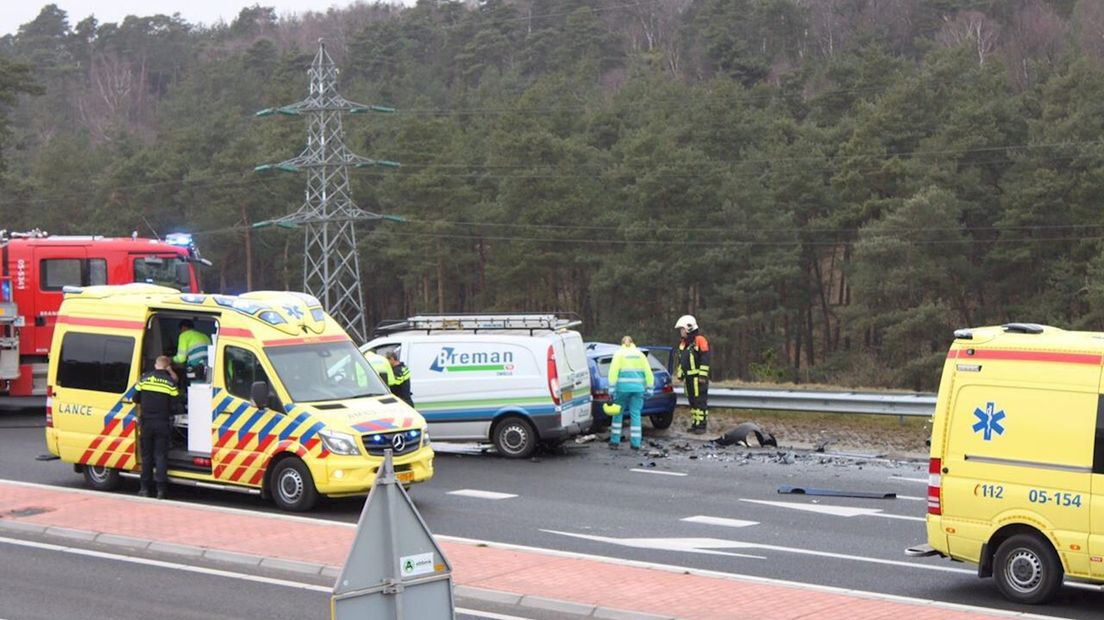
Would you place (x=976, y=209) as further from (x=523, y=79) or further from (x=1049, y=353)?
(x=1049, y=353)

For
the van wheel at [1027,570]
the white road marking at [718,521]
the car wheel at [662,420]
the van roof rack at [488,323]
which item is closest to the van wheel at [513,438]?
the van roof rack at [488,323]

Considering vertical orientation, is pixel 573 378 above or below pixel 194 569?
above

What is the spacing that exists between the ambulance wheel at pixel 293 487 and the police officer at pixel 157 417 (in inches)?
58.5

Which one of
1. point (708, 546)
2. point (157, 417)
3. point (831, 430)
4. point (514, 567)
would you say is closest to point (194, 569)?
point (514, 567)

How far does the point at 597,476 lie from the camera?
62.5ft

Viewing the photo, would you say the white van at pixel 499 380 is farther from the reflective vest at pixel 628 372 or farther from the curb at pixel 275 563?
the curb at pixel 275 563

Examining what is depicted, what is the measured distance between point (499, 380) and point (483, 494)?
3.25m

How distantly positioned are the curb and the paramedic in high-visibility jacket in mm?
9090

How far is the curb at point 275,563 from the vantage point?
10.8 m

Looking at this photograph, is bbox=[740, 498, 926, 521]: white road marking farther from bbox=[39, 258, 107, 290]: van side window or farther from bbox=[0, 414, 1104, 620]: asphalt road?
bbox=[39, 258, 107, 290]: van side window

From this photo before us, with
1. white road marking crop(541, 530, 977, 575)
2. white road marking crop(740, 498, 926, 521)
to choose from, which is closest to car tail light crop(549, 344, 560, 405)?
white road marking crop(740, 498, 926, 521)

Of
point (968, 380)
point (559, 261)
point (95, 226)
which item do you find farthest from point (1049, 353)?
point (95, 226)

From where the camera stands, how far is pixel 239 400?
16.0 meters

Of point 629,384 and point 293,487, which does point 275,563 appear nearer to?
point 293,487
